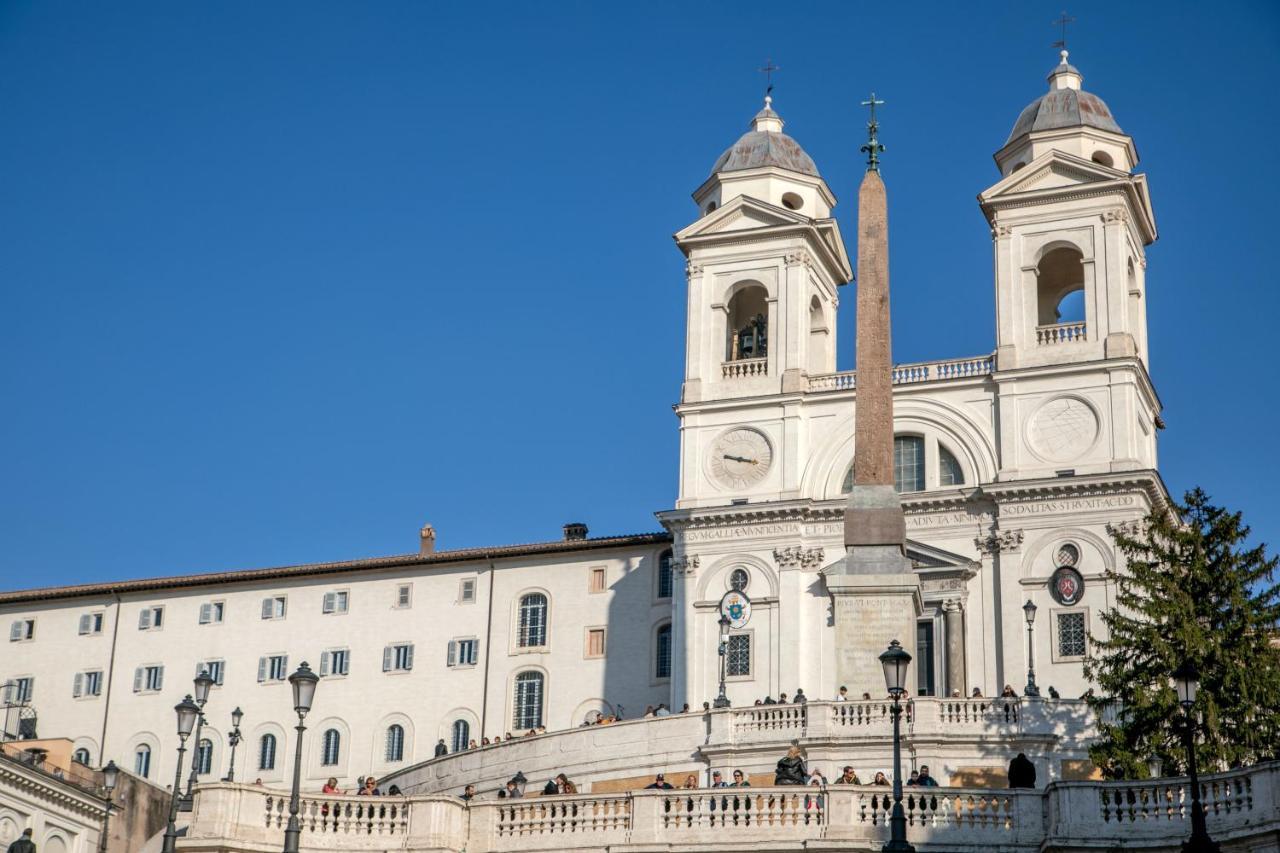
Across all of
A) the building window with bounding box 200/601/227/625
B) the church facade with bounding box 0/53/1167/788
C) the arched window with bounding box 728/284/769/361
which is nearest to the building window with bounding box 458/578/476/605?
the church facade with bounding box 0/53/1167/788

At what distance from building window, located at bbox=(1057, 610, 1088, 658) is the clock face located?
449 inches

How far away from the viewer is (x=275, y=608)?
80.4 meters

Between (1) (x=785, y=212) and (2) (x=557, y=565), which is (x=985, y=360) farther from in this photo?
(2) (x=557, y=565)

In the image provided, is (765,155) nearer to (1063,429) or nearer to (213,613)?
(1063,429)

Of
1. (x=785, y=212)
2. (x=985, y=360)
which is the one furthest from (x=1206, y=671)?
(x=785, y=212)

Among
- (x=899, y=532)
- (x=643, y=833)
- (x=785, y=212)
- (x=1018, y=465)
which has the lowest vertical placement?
(x=643, y=833)

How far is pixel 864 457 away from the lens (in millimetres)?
59812

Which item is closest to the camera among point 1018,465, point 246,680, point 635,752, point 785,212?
point 635,752

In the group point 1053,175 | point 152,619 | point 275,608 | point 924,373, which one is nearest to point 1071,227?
point 1053,175

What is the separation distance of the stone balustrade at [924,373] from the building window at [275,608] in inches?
850

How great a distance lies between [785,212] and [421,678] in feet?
68.3

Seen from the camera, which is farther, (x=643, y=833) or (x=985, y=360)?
(x=985, y=360)

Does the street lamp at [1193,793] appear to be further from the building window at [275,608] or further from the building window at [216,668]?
the building window at [216,668]

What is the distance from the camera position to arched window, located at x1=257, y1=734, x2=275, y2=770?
78.0 metres
